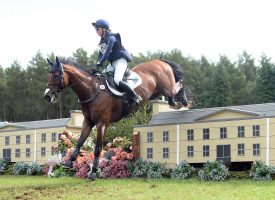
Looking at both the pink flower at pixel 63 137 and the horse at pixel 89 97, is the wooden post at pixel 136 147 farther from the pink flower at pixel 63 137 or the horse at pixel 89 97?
the pink flower at pixel 63 137

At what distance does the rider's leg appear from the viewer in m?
10.6

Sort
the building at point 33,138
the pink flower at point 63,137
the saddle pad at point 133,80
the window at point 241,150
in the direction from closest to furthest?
the saddle pad at point 133,80 → the window at point 241,150 → the pink flower at point 63,137 → the building at point 33,138

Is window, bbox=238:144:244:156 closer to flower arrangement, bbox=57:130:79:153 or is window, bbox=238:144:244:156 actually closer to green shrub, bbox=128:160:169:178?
green shrub, bbox=128:160:169:178

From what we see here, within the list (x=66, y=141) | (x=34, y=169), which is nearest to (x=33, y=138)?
(x=34, y=169)

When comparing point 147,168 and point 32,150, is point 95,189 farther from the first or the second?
point 32,150

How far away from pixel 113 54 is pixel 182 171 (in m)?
3.54

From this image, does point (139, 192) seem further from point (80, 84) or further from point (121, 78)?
point (121, 78)

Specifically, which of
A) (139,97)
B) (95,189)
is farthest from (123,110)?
(95,189)

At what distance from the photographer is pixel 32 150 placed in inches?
734

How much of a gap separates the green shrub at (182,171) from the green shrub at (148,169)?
44 cm

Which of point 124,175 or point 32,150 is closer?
point 124,175

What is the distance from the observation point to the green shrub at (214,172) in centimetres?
1145

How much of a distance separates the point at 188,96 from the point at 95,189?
5354mm

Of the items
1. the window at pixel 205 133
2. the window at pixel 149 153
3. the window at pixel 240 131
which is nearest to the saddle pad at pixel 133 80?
the window at pixel 205 133
